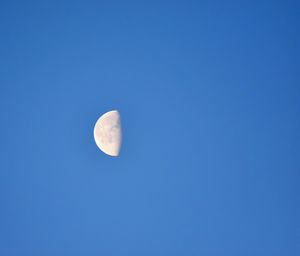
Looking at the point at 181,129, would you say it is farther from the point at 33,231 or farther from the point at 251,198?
the point at 33,231

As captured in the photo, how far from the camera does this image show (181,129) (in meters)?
2.33

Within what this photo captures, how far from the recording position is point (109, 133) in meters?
2.32

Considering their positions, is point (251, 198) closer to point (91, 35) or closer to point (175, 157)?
point (175, 157)

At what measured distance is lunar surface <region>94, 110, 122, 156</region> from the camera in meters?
2.32

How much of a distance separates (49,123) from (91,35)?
83cm

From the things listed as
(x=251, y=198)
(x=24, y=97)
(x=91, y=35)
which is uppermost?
(x=91, y=35)

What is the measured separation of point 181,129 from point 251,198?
2.59 feet

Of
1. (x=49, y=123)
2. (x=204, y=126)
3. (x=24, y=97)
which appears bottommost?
(x=204, y=126)

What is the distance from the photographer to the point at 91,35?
241 cm

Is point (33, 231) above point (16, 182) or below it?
below

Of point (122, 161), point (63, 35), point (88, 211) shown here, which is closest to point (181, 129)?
point (122, 161)

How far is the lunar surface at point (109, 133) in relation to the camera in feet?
7.60

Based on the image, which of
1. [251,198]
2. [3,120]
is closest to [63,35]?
[3,120]

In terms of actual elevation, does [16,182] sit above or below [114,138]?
below
